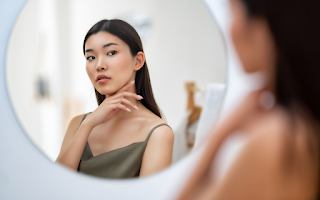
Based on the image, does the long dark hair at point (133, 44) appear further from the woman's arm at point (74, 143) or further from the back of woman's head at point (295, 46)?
the back of woman's head at point (295, 46)

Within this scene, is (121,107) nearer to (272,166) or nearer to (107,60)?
(107,60)

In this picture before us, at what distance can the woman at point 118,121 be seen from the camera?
0.56 metres

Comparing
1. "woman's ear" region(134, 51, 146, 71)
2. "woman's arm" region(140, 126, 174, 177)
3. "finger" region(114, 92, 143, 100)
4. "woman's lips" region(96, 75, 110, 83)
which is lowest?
"woman's arm" region(140, 126, 174, 177)

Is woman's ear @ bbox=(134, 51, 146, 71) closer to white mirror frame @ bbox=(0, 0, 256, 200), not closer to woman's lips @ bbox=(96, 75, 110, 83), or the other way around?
woman's lips @ bbox=(96, 75, 110, 83)

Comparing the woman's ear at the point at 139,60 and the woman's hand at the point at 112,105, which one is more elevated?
the woman's ear at the point at 139,60

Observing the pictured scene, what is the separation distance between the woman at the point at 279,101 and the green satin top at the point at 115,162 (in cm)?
13


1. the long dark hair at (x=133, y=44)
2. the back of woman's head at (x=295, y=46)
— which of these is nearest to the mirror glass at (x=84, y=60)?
the long dark hair at (x=133, y=44)

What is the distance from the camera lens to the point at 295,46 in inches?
22.8

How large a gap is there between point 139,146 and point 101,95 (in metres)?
0.15

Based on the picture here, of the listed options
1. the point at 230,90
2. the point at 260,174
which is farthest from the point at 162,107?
the point at 260,174

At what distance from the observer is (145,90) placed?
1.89ft

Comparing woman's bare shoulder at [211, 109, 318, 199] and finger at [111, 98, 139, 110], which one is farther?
finger at [111, 98, 139, 110]

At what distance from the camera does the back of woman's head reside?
562mm

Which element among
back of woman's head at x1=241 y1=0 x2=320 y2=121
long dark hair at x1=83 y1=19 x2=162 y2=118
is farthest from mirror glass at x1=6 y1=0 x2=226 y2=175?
back of woman's head at x1=241 y1=0 x2=320 y2=121
